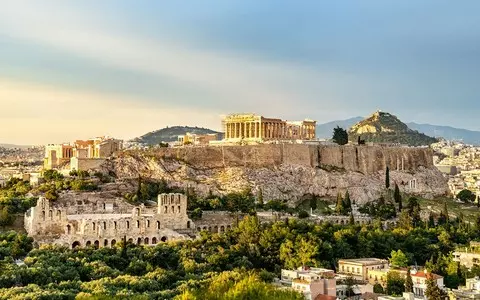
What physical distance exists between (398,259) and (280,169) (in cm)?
2160

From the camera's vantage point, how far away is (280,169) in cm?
5859

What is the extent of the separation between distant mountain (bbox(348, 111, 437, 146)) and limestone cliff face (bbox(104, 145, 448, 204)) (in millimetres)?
48197

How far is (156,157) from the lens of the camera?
180 ft

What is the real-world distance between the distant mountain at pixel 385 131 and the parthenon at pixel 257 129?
4677 centimetres

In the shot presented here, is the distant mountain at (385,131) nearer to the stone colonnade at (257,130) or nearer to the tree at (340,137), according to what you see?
the tree at (340,137)

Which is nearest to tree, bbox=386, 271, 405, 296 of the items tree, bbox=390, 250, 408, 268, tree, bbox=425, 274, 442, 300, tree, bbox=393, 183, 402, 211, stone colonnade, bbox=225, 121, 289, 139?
tree, bbox=425, 274, 442, 300

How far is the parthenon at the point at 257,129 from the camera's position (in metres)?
66.1

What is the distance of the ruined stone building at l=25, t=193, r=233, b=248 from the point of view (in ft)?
125

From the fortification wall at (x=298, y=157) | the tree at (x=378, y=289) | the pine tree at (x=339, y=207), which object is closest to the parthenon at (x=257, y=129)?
the fortification wall at (x=298, y=157)

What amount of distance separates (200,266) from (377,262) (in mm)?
9490

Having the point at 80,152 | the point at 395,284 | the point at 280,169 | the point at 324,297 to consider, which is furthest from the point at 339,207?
the point at 324,297

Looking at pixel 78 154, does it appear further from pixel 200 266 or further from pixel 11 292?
pixel 11 292

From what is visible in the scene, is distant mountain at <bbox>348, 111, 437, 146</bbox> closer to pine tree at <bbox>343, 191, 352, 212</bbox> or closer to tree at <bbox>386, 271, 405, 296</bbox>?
pine tree at <bbox>343, 191, 352, 212</bbox>

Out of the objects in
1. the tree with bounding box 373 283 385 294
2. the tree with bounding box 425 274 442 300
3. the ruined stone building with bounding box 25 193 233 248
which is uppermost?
the ruined stone building with bounding box 25 193 233 248
